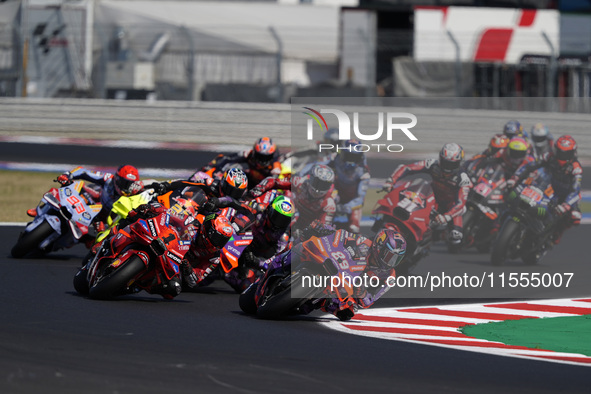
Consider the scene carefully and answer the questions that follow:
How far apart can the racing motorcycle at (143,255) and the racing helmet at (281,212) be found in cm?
72

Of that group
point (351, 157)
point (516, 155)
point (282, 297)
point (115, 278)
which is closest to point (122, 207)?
point (115, 278)

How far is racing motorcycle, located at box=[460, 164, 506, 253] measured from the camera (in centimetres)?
1316

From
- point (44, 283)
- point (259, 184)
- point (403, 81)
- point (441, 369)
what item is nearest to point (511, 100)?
point (403, 81)

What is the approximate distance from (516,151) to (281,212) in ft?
17.6

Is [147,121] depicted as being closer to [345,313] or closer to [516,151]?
[516,151]

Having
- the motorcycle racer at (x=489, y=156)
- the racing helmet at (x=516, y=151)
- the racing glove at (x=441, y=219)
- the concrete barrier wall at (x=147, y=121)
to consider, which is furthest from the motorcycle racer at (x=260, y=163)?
the concrete barrier wall at (x=147, y=121)

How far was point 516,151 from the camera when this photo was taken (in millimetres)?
13453

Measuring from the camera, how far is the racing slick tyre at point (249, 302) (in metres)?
8.68

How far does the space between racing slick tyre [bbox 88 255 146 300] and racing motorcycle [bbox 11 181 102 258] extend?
2.04m

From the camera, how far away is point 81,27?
1144 inches

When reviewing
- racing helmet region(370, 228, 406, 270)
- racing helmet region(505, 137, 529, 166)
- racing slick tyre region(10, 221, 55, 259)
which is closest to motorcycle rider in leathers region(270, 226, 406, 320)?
racing helmet region(370, 228, 406, 270)

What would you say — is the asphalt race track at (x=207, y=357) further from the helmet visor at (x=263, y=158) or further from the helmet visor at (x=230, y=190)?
the helmet visor at (x=263, y=158)

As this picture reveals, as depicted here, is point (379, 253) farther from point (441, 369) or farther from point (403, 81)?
point (403, 81)

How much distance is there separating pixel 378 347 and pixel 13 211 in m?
10.0
